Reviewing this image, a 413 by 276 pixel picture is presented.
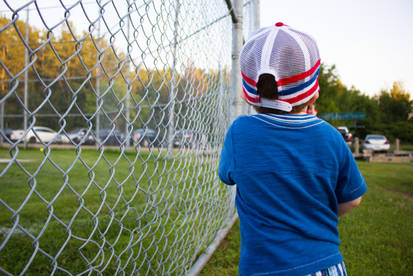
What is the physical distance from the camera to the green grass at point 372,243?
7.18 ft

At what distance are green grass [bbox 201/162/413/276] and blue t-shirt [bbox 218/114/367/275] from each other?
1190mm

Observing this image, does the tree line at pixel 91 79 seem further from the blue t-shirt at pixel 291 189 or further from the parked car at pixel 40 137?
the blue t-shirt at pixel 291 189

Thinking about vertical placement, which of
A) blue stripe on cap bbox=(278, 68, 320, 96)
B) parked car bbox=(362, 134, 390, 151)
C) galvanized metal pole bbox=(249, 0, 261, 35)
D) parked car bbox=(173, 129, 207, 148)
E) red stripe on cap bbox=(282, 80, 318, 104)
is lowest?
parked car bbox=(362, 134, 390, 151)

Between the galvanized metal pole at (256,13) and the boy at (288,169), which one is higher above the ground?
the galvanized metal pole at (256,13)

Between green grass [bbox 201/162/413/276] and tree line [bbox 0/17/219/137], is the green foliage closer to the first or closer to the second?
green grass [bbox 201/162/413/276]

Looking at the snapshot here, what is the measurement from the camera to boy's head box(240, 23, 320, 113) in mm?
992

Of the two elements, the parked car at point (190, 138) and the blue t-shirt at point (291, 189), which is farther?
the parked car at point (190, 138)

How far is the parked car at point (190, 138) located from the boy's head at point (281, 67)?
92cm

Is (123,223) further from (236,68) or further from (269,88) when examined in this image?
(269,88)

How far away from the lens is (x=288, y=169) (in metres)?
1.00

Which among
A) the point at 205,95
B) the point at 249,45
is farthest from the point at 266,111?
the point at 205,95

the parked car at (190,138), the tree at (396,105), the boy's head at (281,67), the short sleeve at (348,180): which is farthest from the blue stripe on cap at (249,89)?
the tree at (396,105)

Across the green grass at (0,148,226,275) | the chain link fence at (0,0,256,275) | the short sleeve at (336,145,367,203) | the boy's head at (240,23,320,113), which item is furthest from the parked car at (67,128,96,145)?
the short sleeve at (336,145,367,203)

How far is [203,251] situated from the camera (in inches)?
87.4
